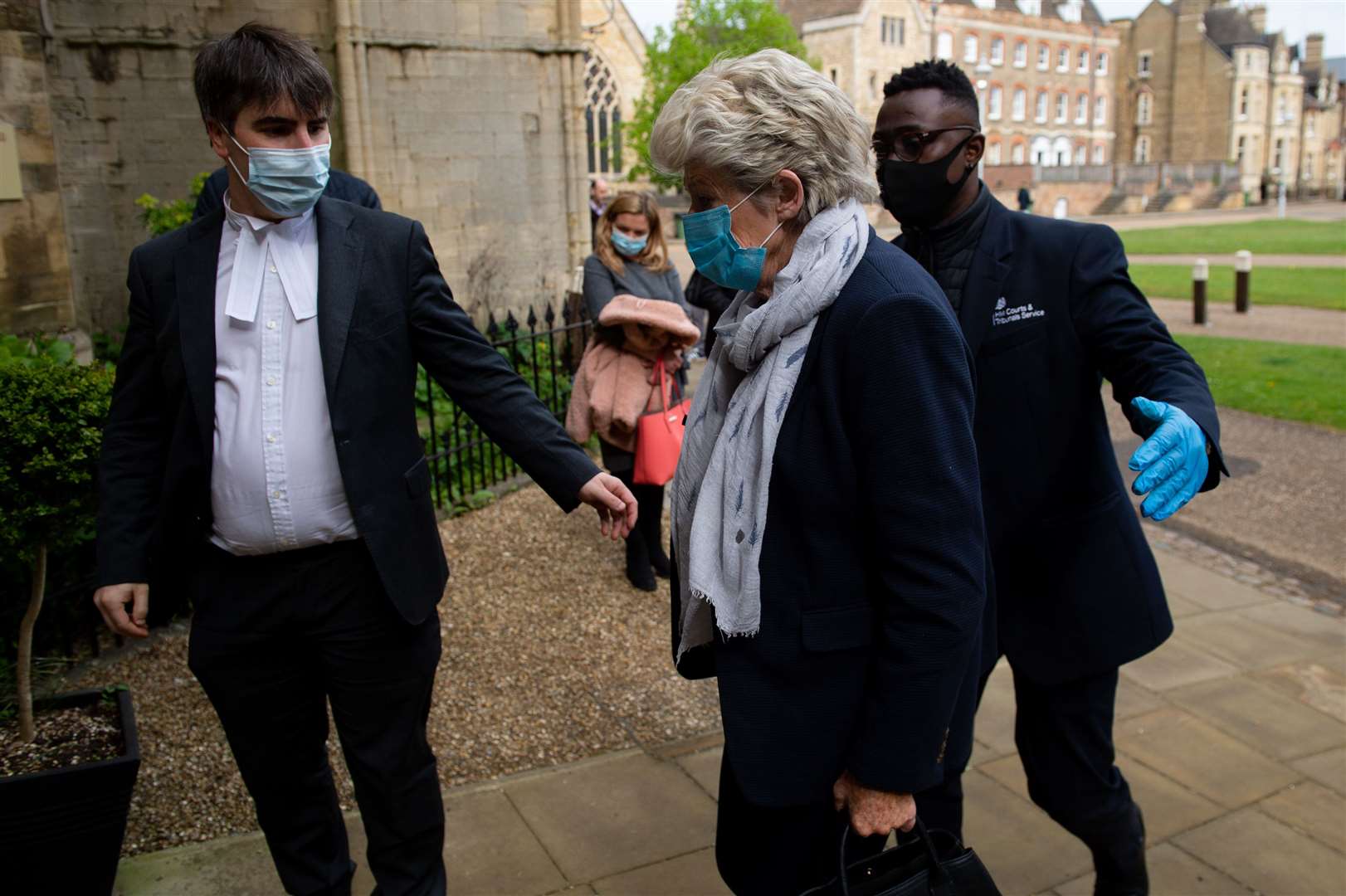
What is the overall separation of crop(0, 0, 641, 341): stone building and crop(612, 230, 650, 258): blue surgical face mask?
4394mm

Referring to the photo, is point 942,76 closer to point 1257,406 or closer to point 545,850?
point 545,850

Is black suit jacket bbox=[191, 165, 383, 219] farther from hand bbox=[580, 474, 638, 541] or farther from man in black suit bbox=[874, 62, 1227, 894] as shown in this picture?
man in black suit bbox=[874, 62, 1227, 894]

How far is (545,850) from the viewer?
3.33m

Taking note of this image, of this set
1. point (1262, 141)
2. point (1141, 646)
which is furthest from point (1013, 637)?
point (1262, 141)

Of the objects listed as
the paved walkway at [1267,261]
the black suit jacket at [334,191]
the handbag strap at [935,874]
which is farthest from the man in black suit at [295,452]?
the paved walkway at [1267,261]

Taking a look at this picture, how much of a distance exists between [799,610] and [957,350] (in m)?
0.52

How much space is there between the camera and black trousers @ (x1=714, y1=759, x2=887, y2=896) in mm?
2020

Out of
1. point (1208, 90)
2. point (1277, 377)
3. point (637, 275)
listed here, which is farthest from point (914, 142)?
point (1208, 90)

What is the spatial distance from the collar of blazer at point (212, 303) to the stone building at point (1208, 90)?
3391 inches

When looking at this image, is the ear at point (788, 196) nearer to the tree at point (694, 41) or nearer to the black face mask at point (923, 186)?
the black face mask at point (923, 186)

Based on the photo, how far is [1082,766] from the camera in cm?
273

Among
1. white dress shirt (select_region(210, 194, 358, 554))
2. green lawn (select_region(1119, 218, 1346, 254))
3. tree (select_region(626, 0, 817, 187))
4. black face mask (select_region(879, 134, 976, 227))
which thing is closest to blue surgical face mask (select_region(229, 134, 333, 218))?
white dress shirt (select_region(210, 194, 358, 554))

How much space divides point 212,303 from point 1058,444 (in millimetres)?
1994

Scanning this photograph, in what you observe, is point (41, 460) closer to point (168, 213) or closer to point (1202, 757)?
point (1202, 757)
